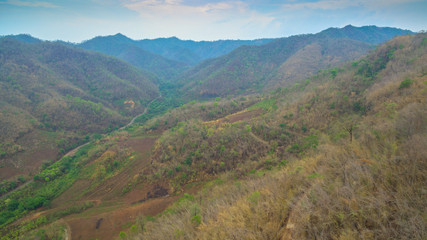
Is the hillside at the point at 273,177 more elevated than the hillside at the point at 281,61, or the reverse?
the hillside at the point at 281,61

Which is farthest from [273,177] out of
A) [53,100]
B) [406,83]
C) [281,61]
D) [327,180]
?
[281,61]

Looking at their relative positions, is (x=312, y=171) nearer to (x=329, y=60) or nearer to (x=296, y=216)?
(x=296, y=216)

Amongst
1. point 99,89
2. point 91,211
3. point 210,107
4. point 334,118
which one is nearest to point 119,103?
point 99,89

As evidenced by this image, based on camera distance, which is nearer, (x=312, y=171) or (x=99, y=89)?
(x=312, y=171)

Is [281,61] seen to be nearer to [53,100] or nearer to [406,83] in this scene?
[406,83]

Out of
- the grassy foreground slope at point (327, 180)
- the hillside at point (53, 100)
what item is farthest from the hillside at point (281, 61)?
the grassy foreground slope at point (327, 180)

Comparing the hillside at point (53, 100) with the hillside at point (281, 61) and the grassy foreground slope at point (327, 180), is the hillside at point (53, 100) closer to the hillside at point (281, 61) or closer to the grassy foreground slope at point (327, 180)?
the hillside at point (281, 61)

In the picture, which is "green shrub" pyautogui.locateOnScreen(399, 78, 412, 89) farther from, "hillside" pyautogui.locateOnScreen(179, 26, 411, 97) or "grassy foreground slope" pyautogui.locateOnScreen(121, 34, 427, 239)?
"hillside" pyautogui.locateOnScreen(179, 26, 411, 97)
